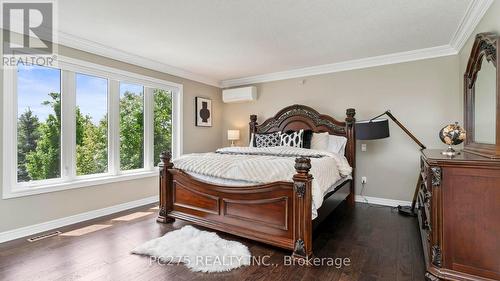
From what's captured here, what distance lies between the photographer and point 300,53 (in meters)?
3.76

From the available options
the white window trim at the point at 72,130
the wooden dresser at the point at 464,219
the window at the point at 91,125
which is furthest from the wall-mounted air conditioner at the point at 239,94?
the wooden dresser at the point at 464,219

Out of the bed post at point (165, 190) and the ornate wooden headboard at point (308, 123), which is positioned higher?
the ornate wooden headboard at point (308, 123)

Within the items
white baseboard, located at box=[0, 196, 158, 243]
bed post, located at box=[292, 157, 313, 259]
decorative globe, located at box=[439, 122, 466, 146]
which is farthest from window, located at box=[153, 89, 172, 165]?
decorative globe, located at box=[439, 122, 466, 146]

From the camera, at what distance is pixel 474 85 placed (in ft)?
8.66

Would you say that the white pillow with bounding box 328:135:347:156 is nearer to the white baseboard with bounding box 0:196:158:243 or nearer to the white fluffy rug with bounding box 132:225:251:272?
the white fluffy rug with bounding box 132:225:251:272

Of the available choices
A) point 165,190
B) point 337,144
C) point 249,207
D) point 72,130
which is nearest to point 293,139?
point 337,144

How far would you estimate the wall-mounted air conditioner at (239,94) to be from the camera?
5.11 metres

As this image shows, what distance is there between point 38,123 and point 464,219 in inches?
172

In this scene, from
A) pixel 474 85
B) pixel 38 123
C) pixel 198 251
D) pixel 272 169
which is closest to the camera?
pixel 198 251

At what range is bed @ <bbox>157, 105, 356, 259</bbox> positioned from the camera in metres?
2.17

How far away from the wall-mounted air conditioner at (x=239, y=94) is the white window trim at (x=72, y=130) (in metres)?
1.12

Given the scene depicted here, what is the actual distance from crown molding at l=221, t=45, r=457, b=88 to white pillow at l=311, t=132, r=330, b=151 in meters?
1.22

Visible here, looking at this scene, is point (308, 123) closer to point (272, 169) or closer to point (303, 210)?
point (272, 169)

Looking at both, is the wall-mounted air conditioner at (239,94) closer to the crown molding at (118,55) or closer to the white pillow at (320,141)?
A: the crown molding at (118,55)
